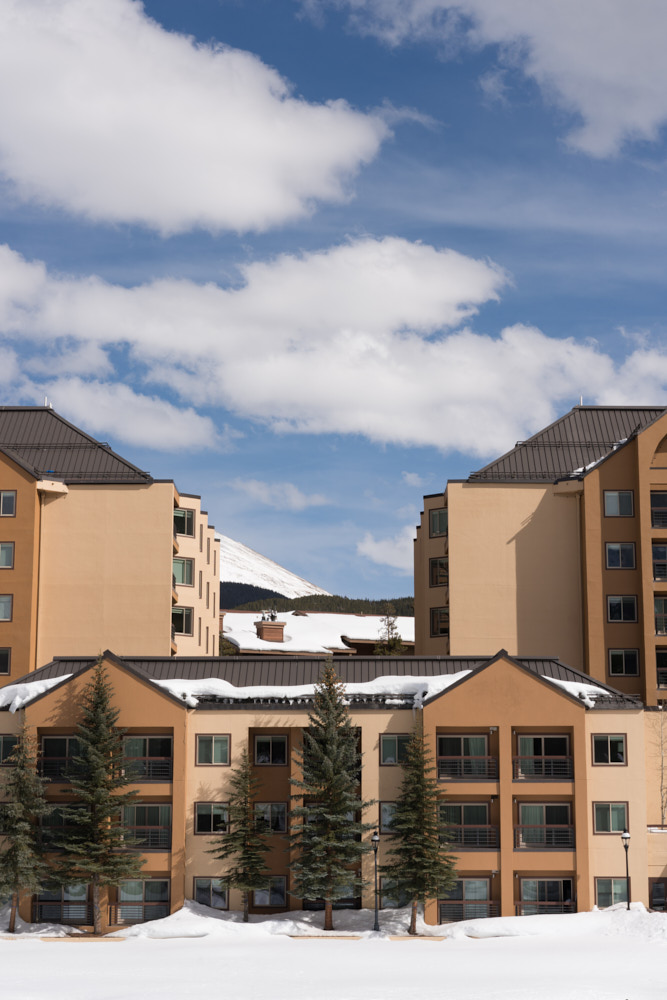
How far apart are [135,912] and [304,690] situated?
11.2 metres

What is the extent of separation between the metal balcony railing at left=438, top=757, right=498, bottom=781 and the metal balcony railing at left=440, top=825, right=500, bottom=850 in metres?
2.00

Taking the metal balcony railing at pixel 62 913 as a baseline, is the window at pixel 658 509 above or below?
above

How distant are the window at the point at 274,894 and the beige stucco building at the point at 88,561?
19.4 m

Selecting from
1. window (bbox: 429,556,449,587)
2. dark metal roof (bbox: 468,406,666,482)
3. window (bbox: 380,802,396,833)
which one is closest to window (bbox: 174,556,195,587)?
window (bbox: 429,556,449,587)

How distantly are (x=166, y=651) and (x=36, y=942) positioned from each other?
903 inches

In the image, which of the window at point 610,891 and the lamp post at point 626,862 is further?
the window at point 610,891

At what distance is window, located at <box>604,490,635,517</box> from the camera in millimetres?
65250

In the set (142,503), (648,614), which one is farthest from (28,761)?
(648,614)

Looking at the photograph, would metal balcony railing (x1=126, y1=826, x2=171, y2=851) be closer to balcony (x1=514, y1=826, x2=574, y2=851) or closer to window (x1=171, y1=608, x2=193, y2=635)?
balcony (x1=514, y1=826, x2=574, y2=851)

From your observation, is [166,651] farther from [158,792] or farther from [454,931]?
[454,931]

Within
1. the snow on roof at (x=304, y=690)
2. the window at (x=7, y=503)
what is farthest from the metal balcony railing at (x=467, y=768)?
the window at (x=7, y=503)

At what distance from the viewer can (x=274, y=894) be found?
163ft

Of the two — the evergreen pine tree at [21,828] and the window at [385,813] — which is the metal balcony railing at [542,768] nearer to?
the window at [385,813]

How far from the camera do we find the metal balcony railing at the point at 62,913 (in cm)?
4847
